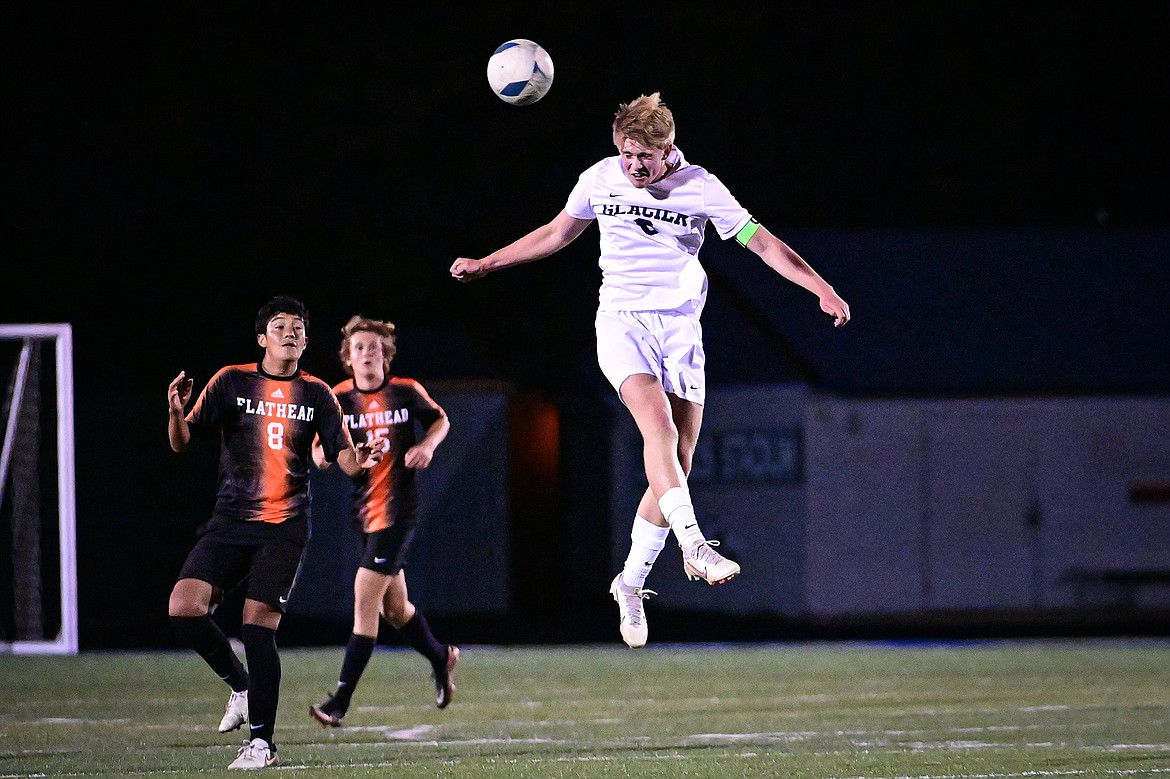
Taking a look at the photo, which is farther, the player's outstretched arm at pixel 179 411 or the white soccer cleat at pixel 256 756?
the white soccer cleat at pixel 256 756

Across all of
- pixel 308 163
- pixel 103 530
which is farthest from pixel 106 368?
pixel 308 163

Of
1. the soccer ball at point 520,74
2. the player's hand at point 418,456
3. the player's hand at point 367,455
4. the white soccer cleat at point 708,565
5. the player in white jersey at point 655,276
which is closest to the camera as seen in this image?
the white soccer cleat at point 708,565

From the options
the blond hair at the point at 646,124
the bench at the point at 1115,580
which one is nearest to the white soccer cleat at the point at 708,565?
the blond hair at the point at 646,124

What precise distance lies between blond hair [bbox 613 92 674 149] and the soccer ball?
82 centimetres

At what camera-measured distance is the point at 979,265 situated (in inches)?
978

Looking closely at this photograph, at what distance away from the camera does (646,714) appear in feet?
41.7

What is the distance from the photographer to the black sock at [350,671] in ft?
36.5

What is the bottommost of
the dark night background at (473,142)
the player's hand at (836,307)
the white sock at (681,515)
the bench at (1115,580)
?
the bench at (1115,580)

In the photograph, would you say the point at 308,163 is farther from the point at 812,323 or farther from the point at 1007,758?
the point at 1007,758

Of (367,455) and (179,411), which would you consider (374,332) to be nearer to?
(367,455)

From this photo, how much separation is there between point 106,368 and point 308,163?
10.5 metres

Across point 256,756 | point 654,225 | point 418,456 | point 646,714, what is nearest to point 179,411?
point 256,756

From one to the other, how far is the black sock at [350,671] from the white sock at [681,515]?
11.3 ft

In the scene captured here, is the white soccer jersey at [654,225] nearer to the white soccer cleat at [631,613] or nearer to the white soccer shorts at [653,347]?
the white soccer shorts at [653,347]
